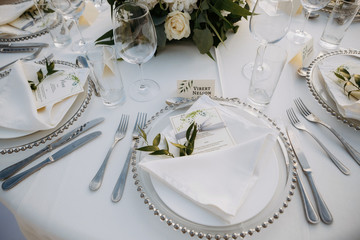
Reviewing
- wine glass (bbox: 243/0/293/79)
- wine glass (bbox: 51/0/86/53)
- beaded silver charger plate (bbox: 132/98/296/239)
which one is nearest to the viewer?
beaded silver charger plate (bbox: 132/98/296/239)

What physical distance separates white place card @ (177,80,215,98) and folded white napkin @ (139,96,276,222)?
241 millimetres

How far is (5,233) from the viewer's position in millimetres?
1194

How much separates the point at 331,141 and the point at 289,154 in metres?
A: 0.17

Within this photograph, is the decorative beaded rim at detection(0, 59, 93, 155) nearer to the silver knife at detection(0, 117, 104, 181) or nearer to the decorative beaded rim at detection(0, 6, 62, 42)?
the silver knife at detection(0, 117, 104, 181)

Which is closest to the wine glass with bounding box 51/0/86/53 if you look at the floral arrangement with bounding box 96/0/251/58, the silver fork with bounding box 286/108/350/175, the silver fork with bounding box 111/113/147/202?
the floral arrangement with bounding box 96/0/251/58

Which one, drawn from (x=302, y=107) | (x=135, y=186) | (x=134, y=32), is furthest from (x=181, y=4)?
(x=135, y=186)

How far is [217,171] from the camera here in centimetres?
57

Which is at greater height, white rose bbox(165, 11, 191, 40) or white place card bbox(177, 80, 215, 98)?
white rose bbox(165, 11, 191, 40)

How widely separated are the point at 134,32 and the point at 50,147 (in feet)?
1.35

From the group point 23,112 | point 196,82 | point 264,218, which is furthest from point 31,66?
point 264,218

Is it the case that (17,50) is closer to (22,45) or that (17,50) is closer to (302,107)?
(22,45)

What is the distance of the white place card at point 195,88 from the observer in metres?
0.79

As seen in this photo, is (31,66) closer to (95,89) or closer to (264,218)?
(95,89)

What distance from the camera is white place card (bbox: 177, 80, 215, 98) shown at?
792mm
